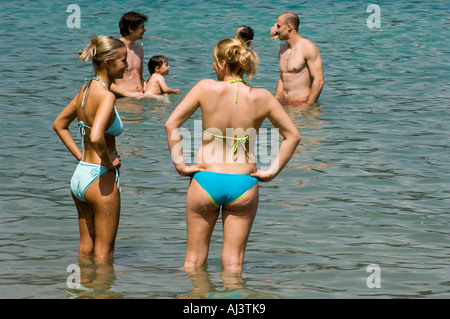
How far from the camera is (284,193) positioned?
806cm

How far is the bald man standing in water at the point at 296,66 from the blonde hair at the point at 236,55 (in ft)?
21.4

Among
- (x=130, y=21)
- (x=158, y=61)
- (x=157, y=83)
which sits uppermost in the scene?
(x=130, y=21)

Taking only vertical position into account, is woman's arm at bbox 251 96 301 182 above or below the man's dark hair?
below

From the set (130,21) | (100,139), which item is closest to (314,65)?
(130,21)

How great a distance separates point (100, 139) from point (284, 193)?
3376 millimetres

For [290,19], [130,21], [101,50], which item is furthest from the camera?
[290,19]

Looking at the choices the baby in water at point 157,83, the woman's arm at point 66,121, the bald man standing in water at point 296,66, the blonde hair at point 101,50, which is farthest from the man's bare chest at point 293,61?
the blonde hair at point 101,50

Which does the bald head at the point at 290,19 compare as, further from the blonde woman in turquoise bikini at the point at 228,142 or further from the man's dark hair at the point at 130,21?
the blonde woman in turquoise bikini at the point at 228,142

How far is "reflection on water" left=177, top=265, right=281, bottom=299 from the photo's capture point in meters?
5.29

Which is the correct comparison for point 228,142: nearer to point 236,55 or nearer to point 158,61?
point 236,55

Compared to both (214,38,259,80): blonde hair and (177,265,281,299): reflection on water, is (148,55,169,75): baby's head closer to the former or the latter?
(177,265,281,299): reflection on water

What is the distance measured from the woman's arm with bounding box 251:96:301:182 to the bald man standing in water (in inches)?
252

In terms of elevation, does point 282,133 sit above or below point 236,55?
below

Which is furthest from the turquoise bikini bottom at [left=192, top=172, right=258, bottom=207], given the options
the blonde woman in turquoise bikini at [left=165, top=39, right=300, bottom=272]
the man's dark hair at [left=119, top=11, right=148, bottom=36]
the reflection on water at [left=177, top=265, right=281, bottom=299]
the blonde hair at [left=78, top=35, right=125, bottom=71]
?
the man's dark hair at [left=119, top=11, right=148, bottom=36]
